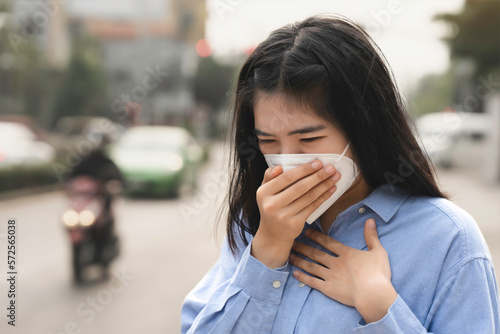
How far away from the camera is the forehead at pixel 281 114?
48.8 inches

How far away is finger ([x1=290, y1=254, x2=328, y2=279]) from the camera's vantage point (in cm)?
124

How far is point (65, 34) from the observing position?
26750 millimetres

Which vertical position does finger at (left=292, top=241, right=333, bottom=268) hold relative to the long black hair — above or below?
below

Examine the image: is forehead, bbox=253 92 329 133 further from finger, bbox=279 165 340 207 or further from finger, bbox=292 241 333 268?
finger, bbox=292 241 333 268

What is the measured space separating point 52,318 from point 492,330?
3.86 metres

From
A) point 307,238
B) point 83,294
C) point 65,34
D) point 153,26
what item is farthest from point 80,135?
point 153,26

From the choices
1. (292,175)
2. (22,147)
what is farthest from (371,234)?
(22,147)

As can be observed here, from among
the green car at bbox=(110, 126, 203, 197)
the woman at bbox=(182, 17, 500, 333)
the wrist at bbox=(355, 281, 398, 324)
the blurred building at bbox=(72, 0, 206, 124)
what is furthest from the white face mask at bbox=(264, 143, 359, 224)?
the blurred building at bbox=(72, 0, 206, 124)

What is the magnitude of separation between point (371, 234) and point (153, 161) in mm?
9458

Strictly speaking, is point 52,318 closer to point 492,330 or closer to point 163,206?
point 492,330

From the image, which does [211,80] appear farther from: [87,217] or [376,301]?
[376,301]

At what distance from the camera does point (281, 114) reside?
1.27 metres

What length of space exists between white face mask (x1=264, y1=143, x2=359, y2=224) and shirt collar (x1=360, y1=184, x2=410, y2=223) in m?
0.07

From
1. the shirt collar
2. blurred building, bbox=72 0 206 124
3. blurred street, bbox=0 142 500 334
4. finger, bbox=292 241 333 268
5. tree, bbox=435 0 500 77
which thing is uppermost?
the shirt collar
